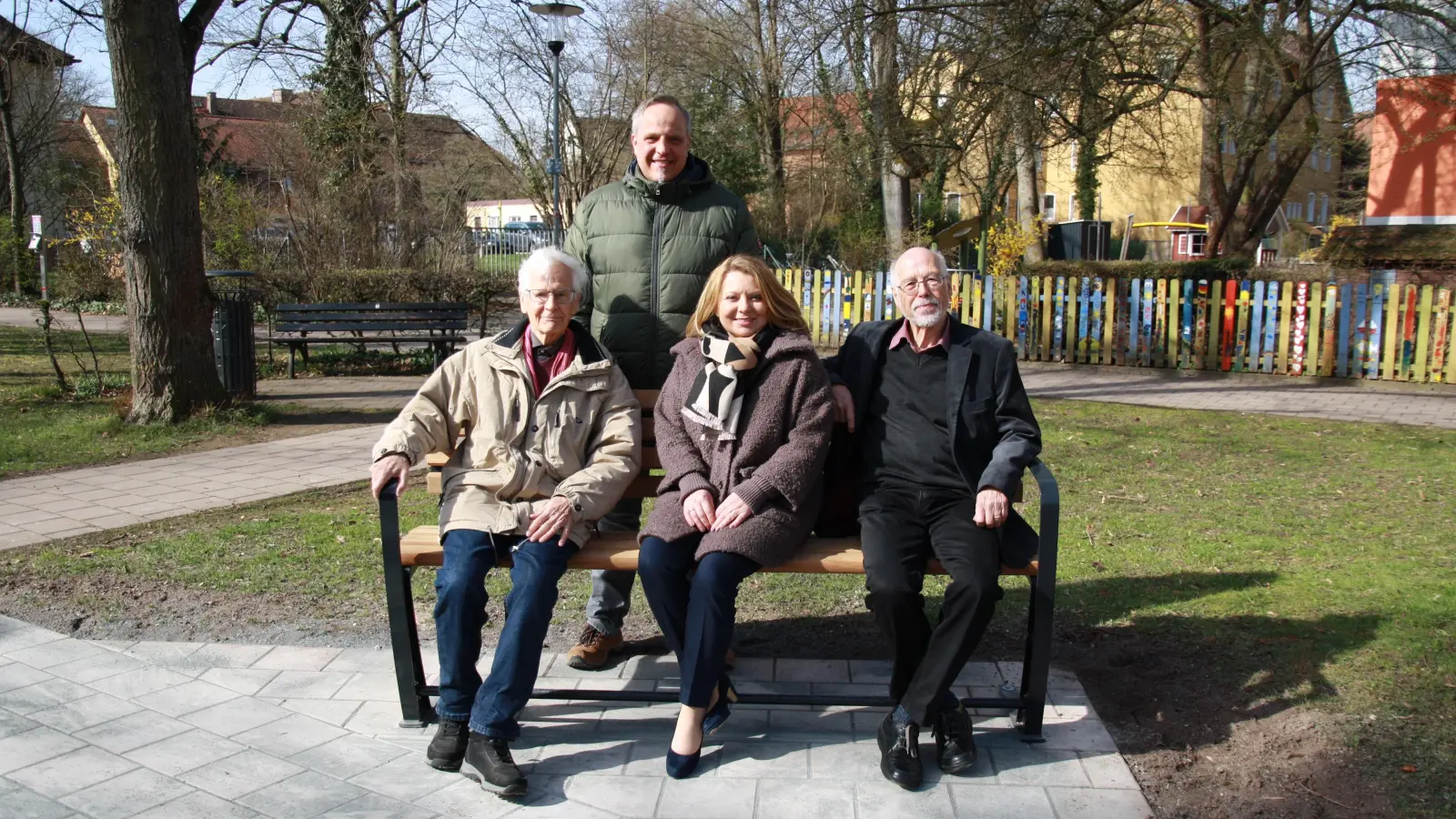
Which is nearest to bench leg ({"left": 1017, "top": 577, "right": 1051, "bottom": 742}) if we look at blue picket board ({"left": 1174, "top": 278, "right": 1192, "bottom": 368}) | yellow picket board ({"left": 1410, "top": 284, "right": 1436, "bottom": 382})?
yellow picket board ({"left": 1410, "top": 284, "right": 1436, "bottom": 382})

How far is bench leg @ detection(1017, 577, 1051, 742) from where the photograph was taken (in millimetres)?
3279

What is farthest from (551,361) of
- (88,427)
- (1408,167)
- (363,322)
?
(1408,167)

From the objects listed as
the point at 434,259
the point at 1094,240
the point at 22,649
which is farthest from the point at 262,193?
the point at 22,649

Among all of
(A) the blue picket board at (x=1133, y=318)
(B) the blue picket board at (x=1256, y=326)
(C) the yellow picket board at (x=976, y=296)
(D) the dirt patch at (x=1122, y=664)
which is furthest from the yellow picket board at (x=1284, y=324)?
(D) the dirt patch at (x=1122, y=664)

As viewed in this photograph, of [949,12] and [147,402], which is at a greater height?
[949,12]

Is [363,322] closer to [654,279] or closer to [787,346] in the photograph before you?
[654,279]

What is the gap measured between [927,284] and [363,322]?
34.6 ft

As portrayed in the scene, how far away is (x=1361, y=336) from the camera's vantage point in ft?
41.5

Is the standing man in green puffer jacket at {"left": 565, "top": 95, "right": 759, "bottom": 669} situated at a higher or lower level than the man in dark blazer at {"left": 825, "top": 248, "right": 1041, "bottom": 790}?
higher

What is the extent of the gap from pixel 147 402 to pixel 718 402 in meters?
6.83

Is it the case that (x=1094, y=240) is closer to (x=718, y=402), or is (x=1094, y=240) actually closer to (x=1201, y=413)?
(x=1201, y=413)

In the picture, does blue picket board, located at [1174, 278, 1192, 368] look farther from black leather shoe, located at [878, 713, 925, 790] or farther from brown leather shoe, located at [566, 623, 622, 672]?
black leather shoe, located at [878, 713, 925, 790]

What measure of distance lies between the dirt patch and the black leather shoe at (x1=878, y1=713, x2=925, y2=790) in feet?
2.04

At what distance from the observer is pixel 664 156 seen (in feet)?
12.4
